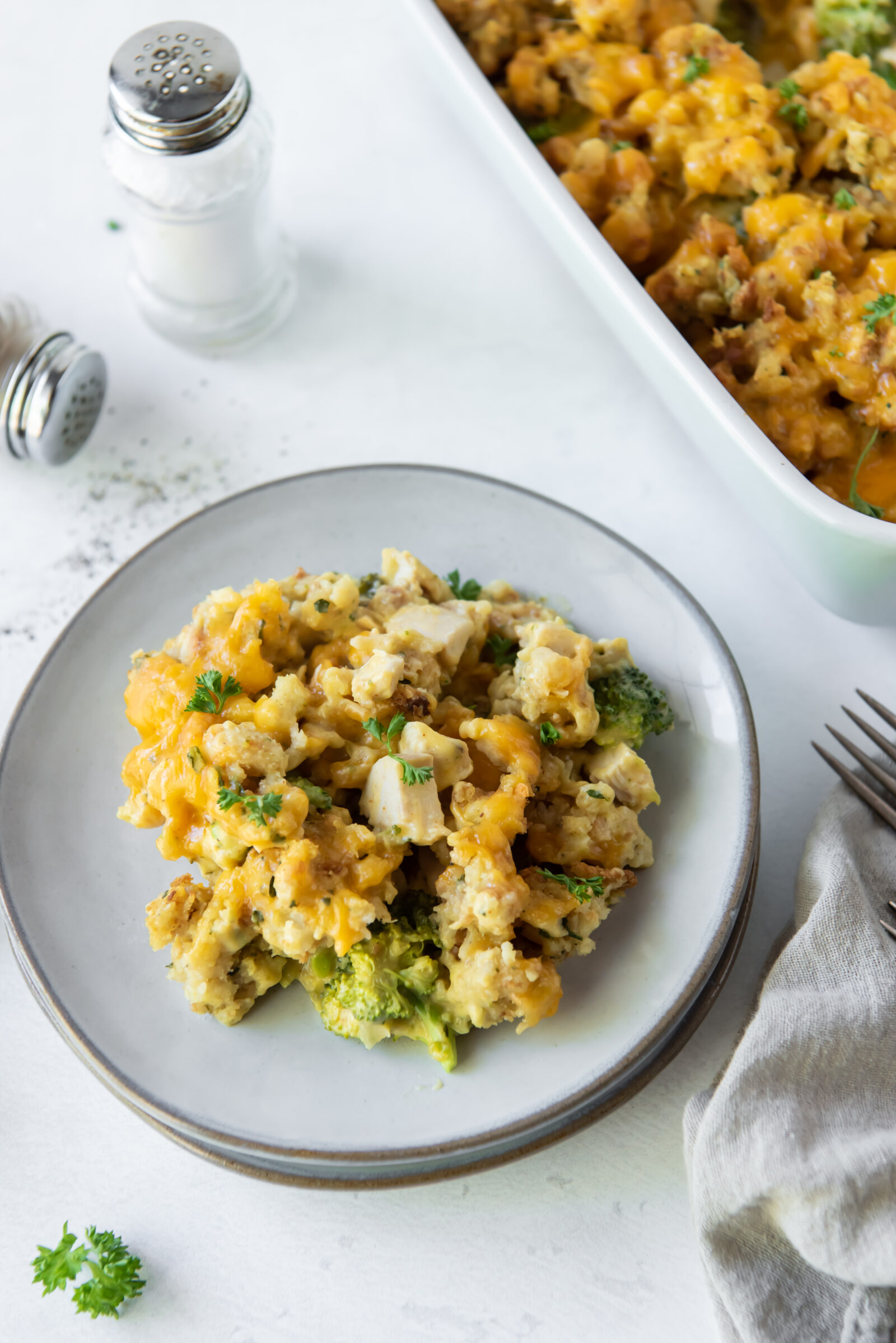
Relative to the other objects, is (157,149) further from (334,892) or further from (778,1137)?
(778,1137)

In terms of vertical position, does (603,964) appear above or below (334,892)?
below

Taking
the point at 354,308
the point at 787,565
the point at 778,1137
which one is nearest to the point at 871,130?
the point at 787,565

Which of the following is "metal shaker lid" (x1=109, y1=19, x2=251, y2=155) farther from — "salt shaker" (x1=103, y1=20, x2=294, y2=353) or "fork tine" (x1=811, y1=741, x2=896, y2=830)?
"fork tine" (x1=811, y1=741, x2=896, y2=830)

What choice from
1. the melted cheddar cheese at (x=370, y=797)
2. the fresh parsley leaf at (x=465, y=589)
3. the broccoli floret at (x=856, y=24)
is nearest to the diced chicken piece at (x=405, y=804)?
the melted cheddar cheese at (x=370, y=797)

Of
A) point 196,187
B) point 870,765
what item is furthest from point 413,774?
point 196,187

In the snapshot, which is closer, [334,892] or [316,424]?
[334,892]

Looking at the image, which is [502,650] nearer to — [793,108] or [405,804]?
[405,804]
